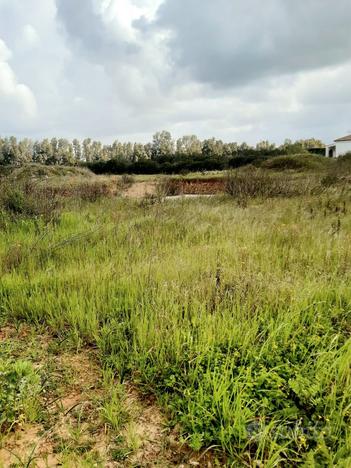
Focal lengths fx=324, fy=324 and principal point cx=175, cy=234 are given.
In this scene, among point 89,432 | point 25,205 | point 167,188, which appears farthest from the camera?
point 167,188

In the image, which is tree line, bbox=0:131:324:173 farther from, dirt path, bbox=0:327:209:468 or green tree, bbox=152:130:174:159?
dirt path, bbox=0:327:209:468

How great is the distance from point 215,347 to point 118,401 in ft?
2.36

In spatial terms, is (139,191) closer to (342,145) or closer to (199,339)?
(199,339)

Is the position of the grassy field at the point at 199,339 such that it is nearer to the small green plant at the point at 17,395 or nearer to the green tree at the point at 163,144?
the small green plant at the point at 17,395

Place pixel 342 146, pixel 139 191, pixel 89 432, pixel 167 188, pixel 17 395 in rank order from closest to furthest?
pixel 89 432 → pixel 17 395 → pixel 167 188 → pixel 139 191 → pixel 342 146

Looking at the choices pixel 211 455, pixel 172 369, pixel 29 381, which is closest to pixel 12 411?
pixel 29 381

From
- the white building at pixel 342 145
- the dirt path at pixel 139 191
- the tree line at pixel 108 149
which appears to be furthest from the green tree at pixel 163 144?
the dirt path at pixel 139 191

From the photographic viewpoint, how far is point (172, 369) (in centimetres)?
211

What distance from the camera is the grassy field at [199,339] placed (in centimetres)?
165

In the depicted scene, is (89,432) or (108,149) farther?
(108,149)

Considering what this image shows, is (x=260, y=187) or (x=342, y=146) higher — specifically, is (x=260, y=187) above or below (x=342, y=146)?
below

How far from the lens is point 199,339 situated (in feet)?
7.43

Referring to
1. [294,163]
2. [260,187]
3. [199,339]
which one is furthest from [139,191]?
[294,163]

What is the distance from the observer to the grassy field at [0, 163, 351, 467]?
65.0 inches
